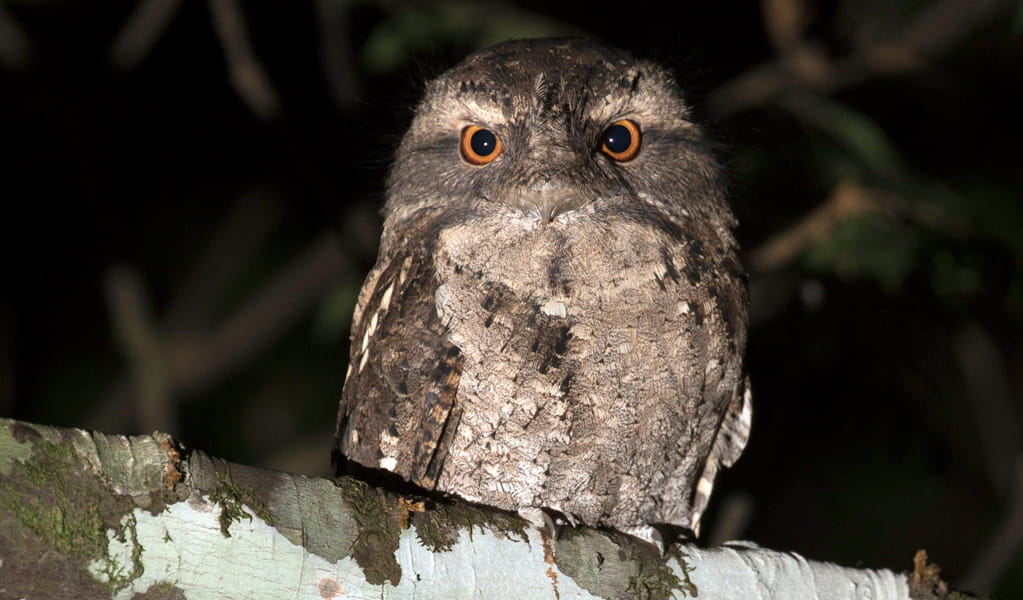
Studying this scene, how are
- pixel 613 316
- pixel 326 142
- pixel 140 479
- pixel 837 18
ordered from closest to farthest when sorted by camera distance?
pixel 140 479 < pixel 613 316 < pixel 326 142 < pixel 837 18

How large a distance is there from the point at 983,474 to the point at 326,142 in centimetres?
344

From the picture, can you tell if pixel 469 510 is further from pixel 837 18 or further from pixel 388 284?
pixel 837 18

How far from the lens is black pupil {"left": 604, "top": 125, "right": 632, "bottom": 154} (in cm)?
230

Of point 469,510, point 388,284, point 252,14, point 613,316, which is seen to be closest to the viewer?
point 469,510

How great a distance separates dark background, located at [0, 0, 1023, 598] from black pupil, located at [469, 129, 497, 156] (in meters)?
0.49

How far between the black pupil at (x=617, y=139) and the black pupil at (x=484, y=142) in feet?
0.85

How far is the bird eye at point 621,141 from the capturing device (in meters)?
2.29

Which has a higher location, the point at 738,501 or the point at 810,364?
the point at 810,364

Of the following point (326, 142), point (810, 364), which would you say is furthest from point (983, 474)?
point (326, 142)

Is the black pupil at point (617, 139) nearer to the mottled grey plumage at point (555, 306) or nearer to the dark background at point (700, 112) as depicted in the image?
the mottled grey plumage at point (555, 306)

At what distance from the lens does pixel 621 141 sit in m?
2.31

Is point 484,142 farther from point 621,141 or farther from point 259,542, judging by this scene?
point 259,542

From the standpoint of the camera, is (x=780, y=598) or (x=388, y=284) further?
(x=388, y=284)

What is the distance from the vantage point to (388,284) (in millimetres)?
2359
